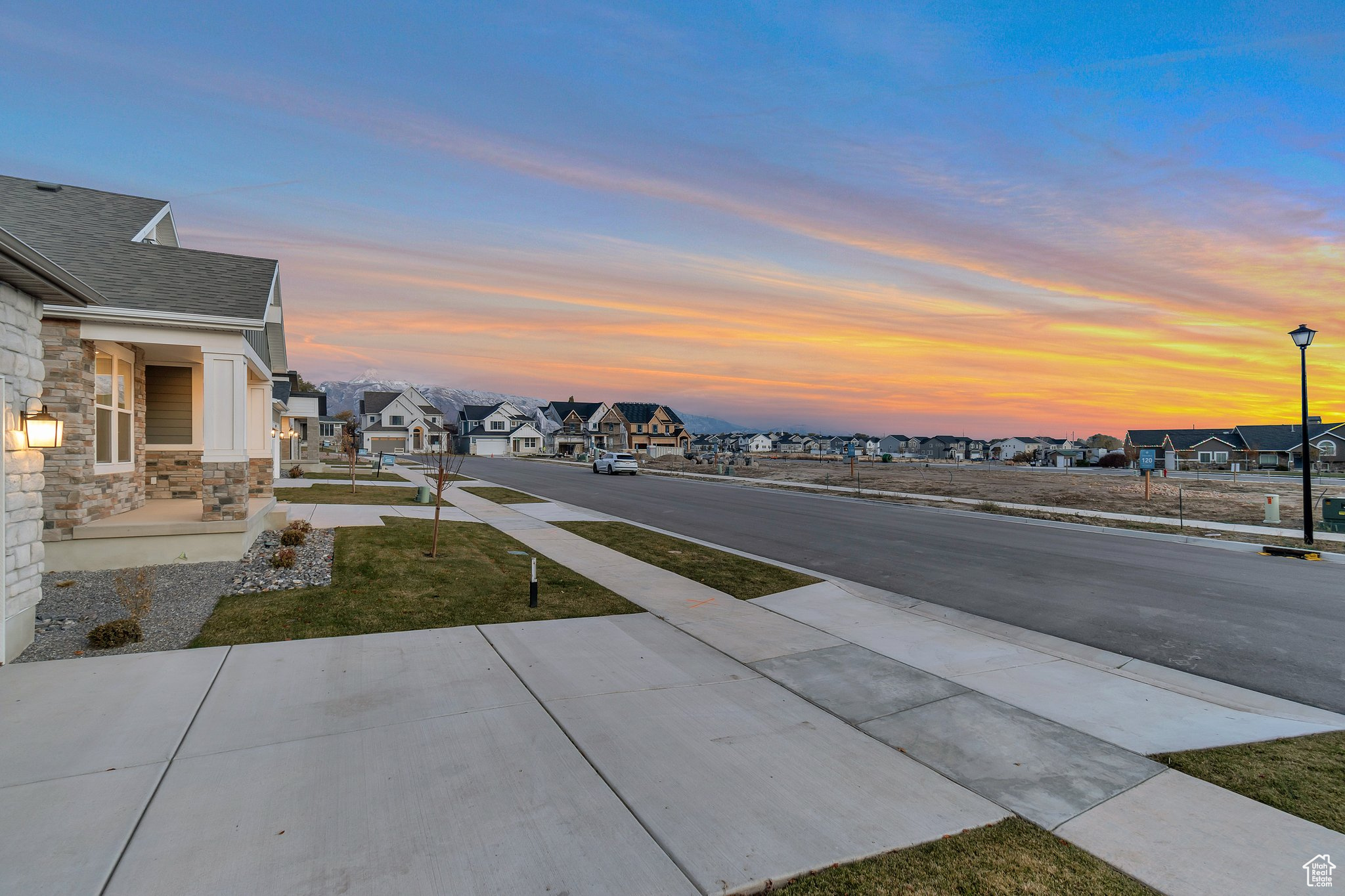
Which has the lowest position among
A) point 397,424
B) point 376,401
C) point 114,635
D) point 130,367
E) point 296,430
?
point 114,635

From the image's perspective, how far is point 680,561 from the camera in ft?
43.4

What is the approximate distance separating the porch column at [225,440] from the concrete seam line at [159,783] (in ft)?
17.5

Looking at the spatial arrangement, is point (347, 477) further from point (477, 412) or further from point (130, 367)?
point (477, 412)

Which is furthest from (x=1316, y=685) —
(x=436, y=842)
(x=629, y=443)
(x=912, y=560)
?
(x=629, y=443)

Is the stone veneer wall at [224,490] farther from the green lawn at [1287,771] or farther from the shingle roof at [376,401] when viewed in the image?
the shingle roof at [376,401]

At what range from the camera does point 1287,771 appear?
506cm

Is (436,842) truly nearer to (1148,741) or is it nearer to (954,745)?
(954,745)

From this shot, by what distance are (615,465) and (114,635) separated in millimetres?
36361

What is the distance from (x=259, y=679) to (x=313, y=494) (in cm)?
1814

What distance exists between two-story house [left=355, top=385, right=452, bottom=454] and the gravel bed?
68593mm

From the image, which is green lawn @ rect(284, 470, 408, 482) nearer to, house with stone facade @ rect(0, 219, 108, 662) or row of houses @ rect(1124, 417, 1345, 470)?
house with stone facade @ rect(0, 219, 108, 662)

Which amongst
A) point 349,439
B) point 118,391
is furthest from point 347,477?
point 118,391

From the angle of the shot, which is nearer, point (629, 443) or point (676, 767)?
point (676, 767)

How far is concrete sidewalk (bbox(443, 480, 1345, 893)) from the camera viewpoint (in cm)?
412
